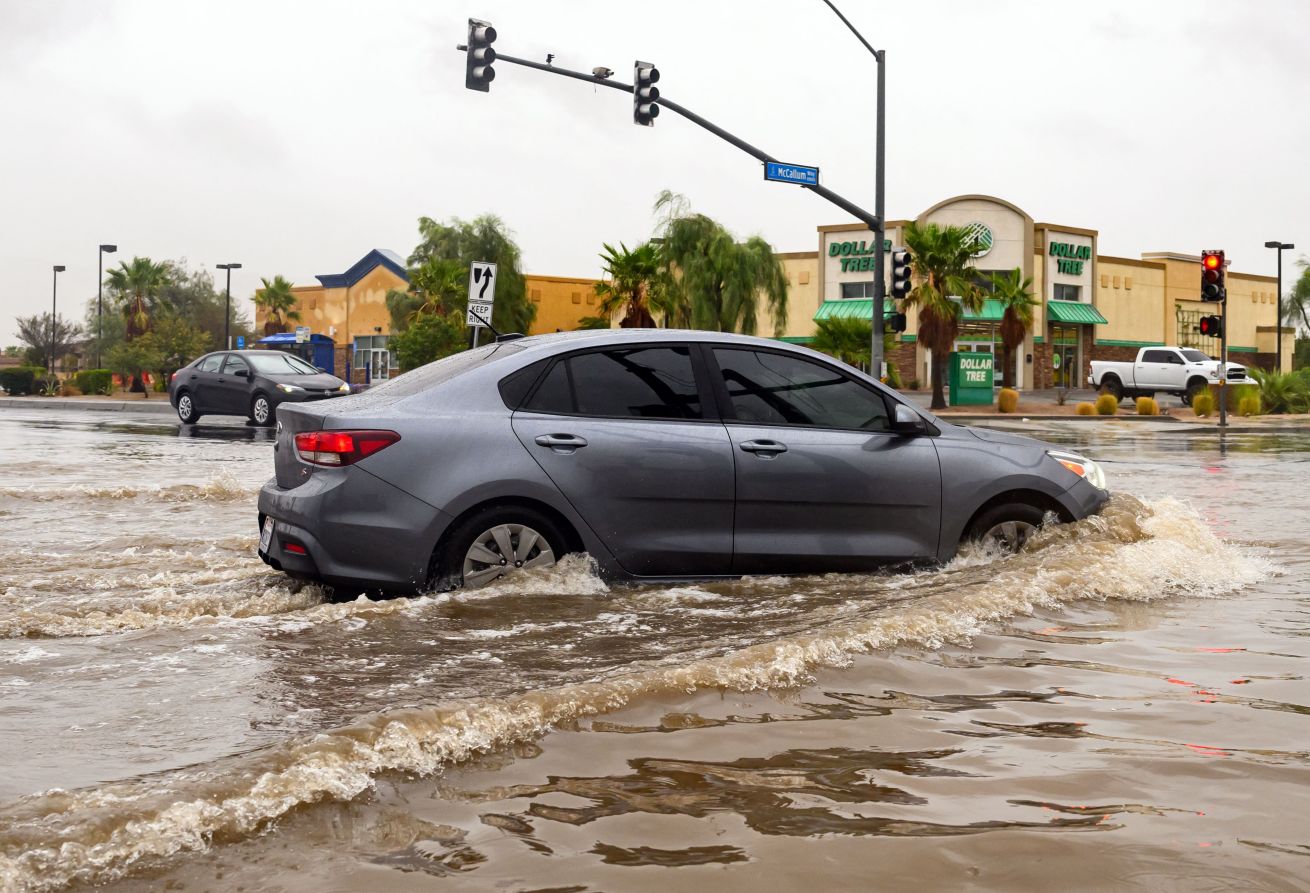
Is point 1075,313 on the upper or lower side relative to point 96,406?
upper

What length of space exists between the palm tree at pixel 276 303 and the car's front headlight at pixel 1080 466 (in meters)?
75.7

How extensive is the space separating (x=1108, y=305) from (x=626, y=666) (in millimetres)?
65794

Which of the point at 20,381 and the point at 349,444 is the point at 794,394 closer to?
the point at 349,444

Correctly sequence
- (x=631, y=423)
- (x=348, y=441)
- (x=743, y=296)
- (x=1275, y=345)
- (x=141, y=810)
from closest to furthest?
(x=141, y=810), (x=348, y=441), (x=631, y=423), (x=743, y=296), (x=1275, y=345)

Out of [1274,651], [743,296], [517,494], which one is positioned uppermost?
[743,296]

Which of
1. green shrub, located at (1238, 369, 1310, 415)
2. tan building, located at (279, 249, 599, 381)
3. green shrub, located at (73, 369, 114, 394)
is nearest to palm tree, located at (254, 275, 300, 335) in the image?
tan building, located at (279, 249, 599, 381)

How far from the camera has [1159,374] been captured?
48188 millimetres

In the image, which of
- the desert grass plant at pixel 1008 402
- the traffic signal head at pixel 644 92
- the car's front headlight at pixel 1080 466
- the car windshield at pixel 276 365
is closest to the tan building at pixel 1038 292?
the desert grass plant at pixel 1008 402

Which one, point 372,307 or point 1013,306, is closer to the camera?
point 1013,306

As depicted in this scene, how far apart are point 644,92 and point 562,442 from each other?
1797cm

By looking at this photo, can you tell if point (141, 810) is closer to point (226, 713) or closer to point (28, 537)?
point (226, 713)

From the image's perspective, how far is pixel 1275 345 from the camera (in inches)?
3159

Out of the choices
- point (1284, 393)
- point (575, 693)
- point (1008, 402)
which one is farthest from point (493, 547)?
point (1008, 402)

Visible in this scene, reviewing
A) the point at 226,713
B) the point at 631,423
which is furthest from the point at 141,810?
the point at 631,423
